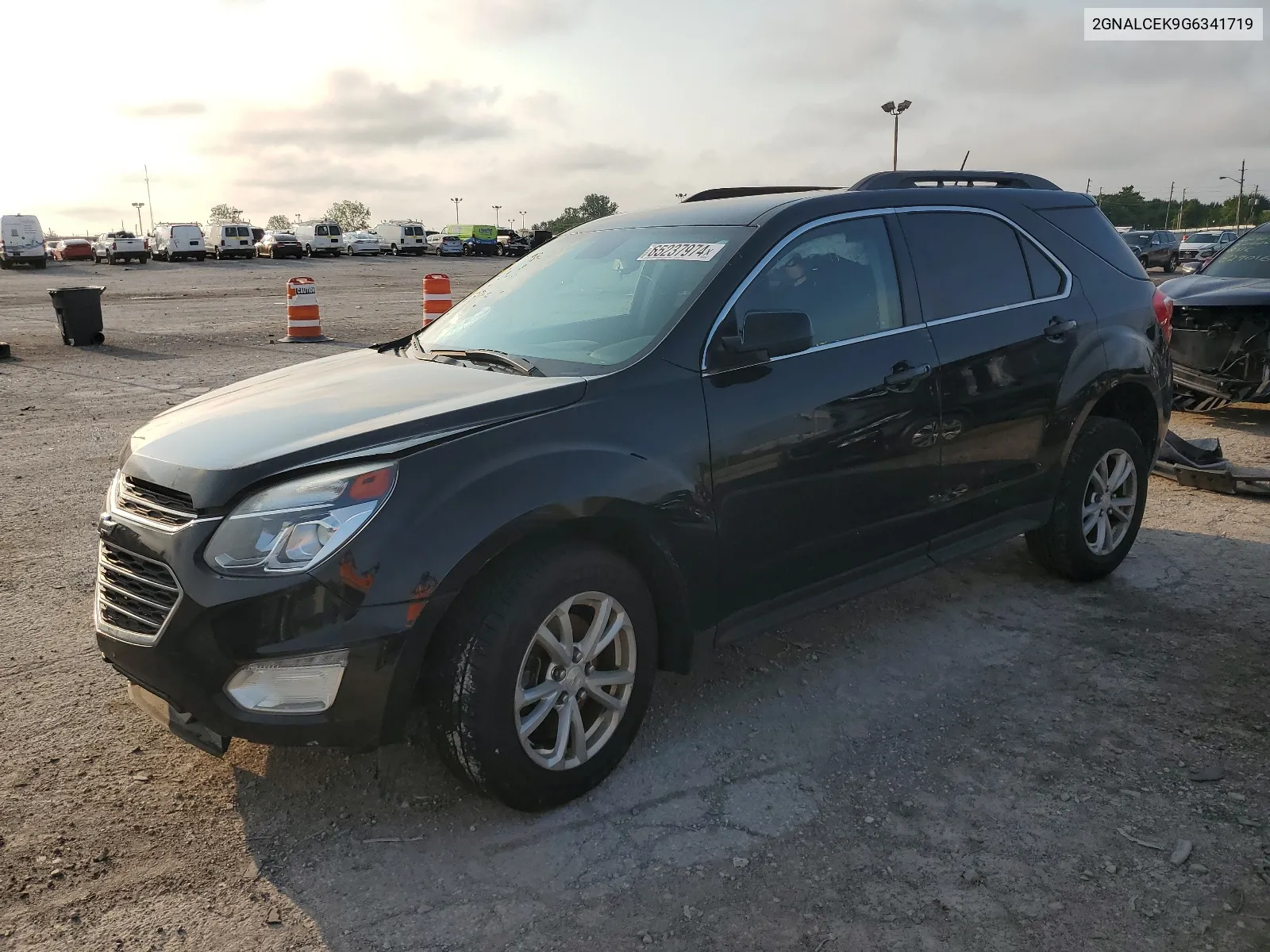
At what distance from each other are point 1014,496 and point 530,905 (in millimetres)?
2905

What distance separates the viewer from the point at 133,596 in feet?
9.76

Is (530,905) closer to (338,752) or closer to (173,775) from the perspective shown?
(338,752)

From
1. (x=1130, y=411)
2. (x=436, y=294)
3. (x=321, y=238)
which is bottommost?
(x=1130, y=411)

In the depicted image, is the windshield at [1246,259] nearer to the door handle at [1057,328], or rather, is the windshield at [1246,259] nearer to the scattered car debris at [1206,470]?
the scattered car debris at [1206,470]

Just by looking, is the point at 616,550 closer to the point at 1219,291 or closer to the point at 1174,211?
the point at 1219,291

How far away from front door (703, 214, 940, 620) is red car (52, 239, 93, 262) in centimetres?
6256

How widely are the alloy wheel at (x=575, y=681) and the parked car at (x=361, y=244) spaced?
61335 millimetres

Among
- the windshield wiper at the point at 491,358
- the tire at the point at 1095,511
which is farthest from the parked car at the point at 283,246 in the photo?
the tire at the point at 1095,511

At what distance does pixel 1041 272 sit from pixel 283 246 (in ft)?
188

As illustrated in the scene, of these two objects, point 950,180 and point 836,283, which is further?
point 950,180

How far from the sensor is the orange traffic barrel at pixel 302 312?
1579cm

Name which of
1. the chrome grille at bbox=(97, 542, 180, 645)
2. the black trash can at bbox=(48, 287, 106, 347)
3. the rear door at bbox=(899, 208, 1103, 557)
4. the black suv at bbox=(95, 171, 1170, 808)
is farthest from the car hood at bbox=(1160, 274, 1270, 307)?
the black trash can at bbox=(48, 287, 106, 347)

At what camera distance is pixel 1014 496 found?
4.59 m

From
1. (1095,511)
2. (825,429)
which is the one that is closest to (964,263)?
(825,429)
